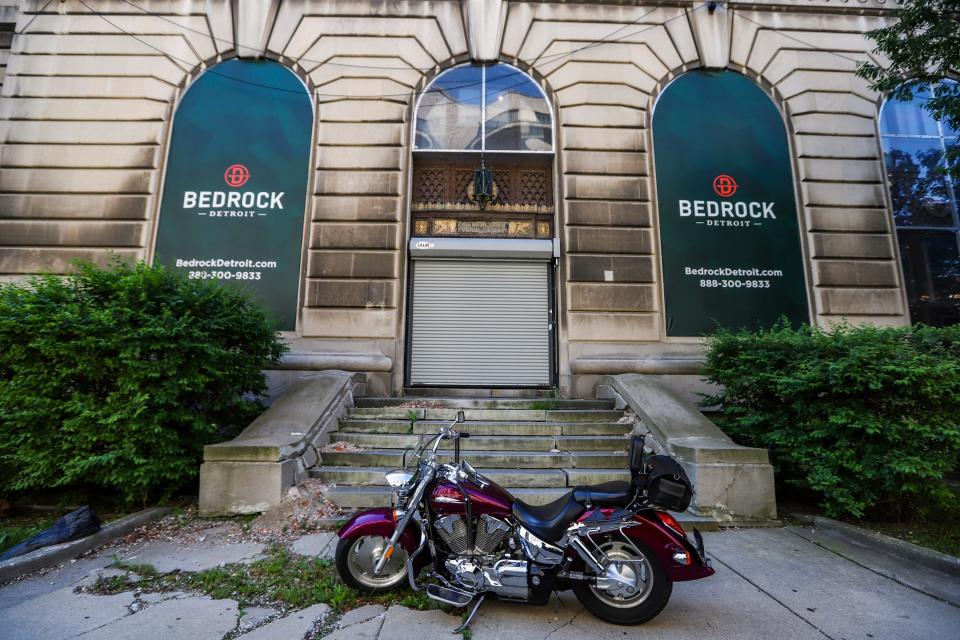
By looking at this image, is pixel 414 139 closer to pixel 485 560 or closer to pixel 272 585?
pixel 272 585

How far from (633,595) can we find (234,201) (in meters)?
10.2

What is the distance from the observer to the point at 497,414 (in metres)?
7.81

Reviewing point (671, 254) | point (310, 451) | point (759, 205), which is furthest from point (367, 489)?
point (759, 205)

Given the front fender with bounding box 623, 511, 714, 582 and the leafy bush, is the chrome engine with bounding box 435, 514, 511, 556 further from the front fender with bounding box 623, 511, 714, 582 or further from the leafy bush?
the leafy bush

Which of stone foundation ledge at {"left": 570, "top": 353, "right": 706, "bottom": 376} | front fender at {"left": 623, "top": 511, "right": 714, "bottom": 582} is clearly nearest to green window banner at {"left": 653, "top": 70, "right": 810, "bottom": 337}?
stone foundation ledge at {"left": 570, "top": 353, "right": 706, "bottom": 376}

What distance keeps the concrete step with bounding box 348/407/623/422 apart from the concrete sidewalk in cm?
366

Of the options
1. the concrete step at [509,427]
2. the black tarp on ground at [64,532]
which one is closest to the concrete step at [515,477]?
the concrete step at [509,427]

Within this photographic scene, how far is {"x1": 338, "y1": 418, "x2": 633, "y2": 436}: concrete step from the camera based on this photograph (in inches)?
283

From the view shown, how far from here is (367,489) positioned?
573cm

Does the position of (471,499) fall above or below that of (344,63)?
below

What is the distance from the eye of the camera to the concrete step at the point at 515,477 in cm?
589

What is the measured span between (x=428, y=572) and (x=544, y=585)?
3.82 feet

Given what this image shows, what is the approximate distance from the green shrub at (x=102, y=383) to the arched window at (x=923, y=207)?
44.9ft

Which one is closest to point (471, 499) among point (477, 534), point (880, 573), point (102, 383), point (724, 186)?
point (477, 534)
